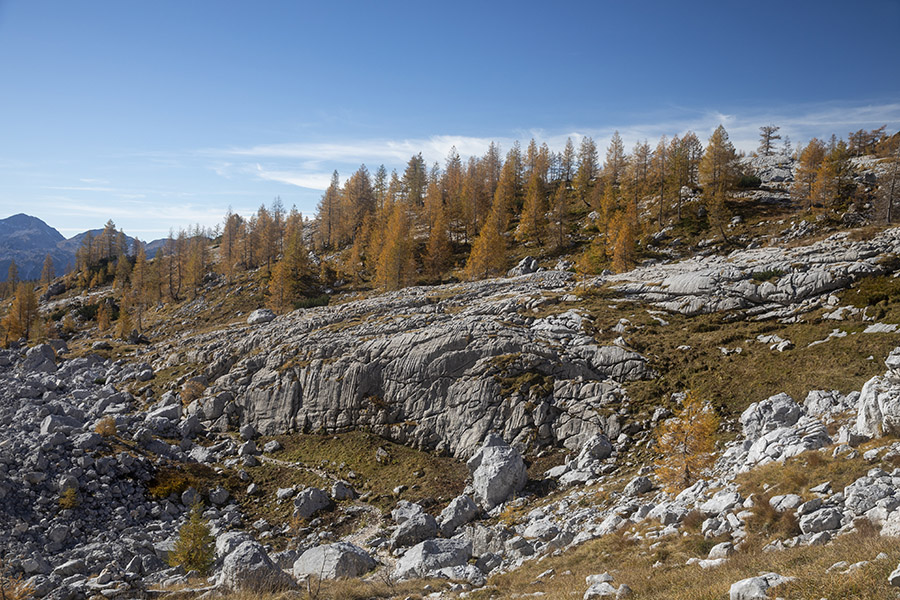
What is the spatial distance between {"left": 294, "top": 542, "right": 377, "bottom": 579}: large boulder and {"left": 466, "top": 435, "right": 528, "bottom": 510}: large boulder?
10.9 meters

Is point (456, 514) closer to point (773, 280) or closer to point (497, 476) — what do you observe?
point (497, 476)

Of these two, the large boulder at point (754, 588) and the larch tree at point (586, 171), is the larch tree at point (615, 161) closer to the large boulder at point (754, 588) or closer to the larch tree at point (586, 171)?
the larch tree at point (586, 171)

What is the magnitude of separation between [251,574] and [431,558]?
8220mm

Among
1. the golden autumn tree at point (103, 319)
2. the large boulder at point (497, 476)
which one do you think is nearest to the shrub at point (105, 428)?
the large boulder at point (497, 476)

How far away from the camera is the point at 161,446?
39125 millimetres

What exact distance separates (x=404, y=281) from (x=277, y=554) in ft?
192

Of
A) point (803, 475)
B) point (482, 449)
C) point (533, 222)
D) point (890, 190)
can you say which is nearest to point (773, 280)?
point (803, 475)

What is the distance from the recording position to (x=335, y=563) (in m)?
20.0

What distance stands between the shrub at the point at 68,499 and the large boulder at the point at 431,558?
23.7 m

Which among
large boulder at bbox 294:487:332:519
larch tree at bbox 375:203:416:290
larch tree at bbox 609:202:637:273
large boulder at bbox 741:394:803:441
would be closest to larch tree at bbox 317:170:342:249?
larch tree at bbox 375:203:416:290

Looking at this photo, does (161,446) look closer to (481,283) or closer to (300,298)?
(481,283)

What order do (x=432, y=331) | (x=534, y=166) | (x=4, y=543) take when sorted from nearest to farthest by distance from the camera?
(x=4, y=543) < (x=432, y=331) < (x=534, y=166)

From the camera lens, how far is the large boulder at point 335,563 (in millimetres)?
19734

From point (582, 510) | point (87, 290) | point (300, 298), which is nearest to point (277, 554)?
point (582, 510)
